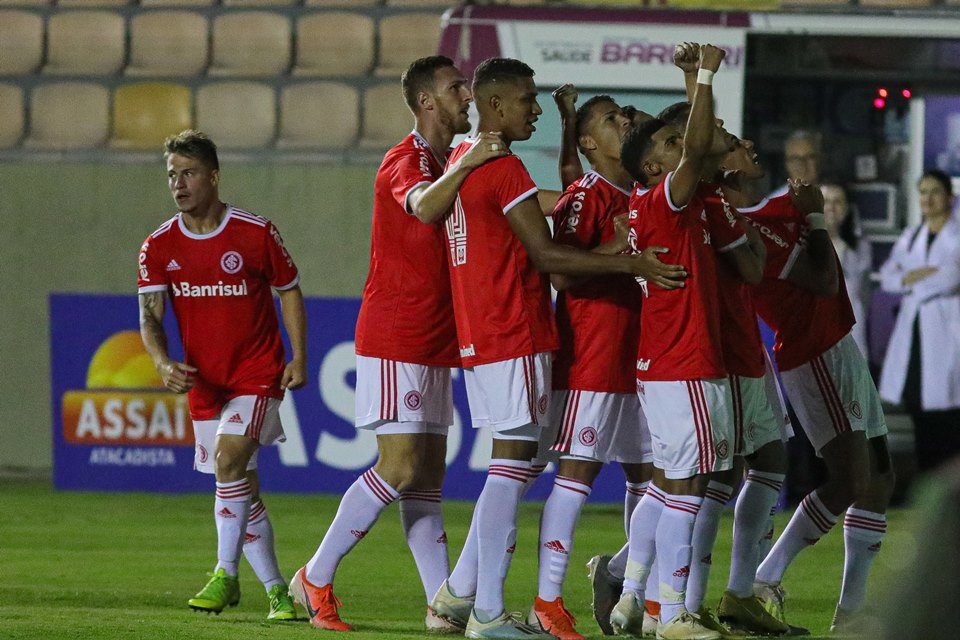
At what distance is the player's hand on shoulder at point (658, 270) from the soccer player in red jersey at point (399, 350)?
2.52ft

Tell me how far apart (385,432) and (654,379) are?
3.18 ft

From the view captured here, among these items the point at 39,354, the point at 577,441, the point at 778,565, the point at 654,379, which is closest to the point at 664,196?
the point at 654,379

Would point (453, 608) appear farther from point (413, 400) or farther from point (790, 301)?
point (790, 301)

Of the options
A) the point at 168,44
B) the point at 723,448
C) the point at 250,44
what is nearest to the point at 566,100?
the point at 723,448

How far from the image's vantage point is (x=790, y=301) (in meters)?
5.50

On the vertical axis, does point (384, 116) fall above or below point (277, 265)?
above

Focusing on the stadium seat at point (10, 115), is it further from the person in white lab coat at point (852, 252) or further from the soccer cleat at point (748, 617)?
the soccer cleat at point (748, 617)

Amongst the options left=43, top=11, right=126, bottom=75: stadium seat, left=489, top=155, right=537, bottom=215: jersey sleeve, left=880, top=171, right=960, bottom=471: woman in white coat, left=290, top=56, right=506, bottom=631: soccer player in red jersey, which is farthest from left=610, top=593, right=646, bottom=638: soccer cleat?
left=43, top=11, right=126, bottom=75: stadium seat

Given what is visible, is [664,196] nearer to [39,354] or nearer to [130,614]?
[130,614]

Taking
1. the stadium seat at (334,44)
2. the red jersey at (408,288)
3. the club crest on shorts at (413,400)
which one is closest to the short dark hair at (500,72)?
the red jersey at (408,288)

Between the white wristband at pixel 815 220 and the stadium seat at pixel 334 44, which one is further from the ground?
the stadium seat at pixel 334 44

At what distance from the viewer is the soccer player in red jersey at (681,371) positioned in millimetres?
4605

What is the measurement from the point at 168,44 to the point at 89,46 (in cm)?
76

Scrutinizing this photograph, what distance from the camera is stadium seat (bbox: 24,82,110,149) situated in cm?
1355
